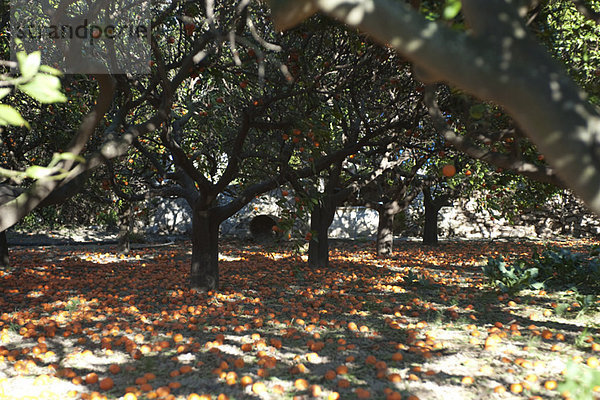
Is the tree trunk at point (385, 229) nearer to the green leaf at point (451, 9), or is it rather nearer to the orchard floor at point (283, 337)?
the orchard floor at point (283, 337)

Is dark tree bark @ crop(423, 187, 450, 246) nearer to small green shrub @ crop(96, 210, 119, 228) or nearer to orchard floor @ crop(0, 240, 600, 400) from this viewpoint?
orchard floor @ crop(0, 240, 600, 400)

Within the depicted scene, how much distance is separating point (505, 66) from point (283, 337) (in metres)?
3.55

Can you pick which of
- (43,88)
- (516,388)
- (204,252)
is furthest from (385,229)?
(43,88)

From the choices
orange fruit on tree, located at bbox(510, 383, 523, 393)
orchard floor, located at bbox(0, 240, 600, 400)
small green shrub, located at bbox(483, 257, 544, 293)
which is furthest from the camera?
small green shrub, located at bbox(483, 257, 544, 293)

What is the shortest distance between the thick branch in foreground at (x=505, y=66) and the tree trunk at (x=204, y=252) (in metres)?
5.18

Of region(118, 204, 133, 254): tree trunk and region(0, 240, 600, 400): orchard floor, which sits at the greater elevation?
region(118, 204, 133, 254): tree trunk

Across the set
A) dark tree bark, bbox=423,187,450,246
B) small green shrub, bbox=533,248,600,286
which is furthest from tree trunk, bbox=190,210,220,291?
dark tree bark, bbox=423,187,450,246

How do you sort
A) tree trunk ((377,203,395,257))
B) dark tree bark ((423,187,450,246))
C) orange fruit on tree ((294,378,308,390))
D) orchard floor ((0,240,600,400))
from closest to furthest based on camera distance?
orange fruit on tree ((294,378,308,390)), orchard floor ((0,240,600,400)), tree trunk ((377,203,395,257)), dark tree bark ((423,187,450,246))

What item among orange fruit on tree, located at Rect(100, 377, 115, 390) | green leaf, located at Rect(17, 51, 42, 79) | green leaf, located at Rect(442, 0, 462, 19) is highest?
green leaf, located at Rect(442, 0, 462, 19)

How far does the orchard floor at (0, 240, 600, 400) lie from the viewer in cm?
321

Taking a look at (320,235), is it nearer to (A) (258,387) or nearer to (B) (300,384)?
(B) (300,384)

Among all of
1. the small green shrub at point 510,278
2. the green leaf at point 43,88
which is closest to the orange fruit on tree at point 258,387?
the green leaf at point 43,88

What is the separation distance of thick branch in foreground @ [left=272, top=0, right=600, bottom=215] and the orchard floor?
155 centimetres

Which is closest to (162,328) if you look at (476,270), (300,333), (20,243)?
(300,333)
